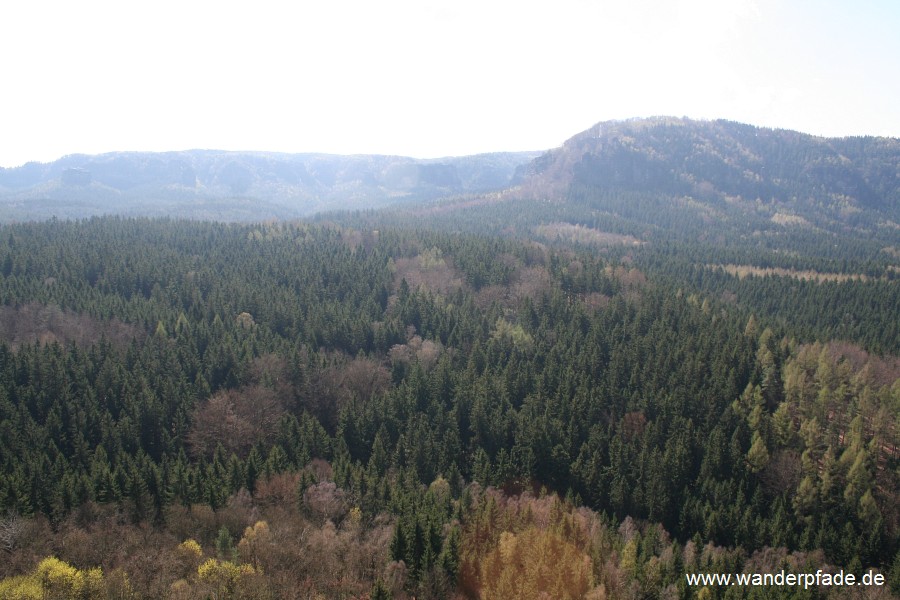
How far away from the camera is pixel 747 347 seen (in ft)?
264

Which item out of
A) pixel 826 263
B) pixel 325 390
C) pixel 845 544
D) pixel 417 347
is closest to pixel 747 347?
pixel 845 544

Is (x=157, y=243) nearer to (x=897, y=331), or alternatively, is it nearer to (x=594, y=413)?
(x=594, y=413)

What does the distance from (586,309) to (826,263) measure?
336 feet

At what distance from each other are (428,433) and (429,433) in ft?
1.04

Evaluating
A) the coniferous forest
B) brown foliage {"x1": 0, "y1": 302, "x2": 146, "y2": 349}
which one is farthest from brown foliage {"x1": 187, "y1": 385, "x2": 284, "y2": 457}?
brown foliage {"x1": 0, "y1": 302, "x2": 146, "y2": 349}

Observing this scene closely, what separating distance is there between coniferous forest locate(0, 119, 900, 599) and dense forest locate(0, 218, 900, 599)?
320mm

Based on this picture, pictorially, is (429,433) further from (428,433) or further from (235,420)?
(235,420)

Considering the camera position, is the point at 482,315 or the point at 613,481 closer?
the point at 613,481

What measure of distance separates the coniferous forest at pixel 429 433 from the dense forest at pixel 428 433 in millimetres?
320

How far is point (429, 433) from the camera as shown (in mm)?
63781

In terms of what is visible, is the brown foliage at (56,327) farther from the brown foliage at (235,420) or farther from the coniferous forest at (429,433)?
the brown foliage at (235,420)

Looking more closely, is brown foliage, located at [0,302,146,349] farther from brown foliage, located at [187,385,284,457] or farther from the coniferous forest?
brown foliage, located at [187,385,284,457]

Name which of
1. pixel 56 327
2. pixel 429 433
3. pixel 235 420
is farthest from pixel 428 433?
pixel 56 327

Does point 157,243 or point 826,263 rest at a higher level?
point 157,243
